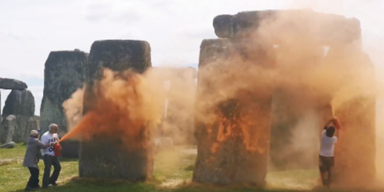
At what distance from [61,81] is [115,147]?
942 centimetres

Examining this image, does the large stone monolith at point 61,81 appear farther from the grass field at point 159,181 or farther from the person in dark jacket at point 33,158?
the person in dark jacket at point 33,158

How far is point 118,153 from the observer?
1289 cm

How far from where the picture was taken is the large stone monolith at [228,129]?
12.0 meters

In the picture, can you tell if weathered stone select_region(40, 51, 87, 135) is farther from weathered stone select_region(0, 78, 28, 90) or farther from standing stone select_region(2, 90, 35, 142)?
weathered stone select_region(0, 78, 28, 90)

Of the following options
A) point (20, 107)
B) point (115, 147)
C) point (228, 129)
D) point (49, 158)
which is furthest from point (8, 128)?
point (228, 129)

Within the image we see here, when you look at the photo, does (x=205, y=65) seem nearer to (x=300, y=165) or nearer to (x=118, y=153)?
(x=118, y=153)

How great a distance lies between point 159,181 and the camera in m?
12.8

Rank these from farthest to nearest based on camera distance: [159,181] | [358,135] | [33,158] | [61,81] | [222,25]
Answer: [61,81]
[222,25]
[159,181]
[358,135]
[33,158]

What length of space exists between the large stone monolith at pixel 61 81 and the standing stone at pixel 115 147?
8407mm

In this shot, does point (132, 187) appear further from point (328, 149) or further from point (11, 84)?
point (11, 84)

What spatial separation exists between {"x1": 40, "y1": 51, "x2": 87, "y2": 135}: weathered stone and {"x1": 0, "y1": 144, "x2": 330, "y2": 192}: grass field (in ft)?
13.2

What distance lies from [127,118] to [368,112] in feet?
19.1

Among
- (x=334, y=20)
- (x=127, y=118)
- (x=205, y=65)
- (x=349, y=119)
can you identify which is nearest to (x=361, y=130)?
(x=349, y=119)

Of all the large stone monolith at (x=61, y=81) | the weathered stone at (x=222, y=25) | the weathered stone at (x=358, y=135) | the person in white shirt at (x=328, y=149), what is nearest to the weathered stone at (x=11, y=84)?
the large stone monolith at (x=61, y=81)
